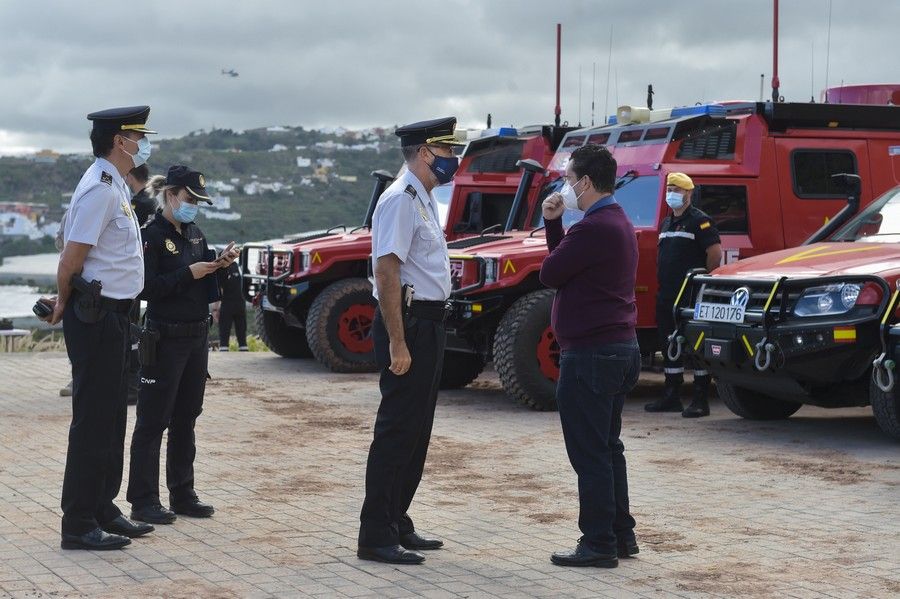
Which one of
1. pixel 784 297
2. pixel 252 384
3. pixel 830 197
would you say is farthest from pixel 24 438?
pixel 830 197

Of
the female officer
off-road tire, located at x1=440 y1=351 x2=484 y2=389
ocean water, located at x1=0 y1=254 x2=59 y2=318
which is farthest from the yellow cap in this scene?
ocean water, located at x1=0 y1=254 x2=59 y2=318

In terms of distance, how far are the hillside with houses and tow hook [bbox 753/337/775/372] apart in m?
29.7

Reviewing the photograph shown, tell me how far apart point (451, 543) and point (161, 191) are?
2.22 metres

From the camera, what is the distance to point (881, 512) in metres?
7.36

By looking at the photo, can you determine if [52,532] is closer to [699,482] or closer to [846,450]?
[699,482]

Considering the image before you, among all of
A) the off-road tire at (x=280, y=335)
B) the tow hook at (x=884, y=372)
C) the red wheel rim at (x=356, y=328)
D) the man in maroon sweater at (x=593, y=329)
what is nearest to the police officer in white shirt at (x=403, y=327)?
the man in maroon sweater at (x=593, y=329)

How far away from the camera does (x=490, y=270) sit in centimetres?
1159

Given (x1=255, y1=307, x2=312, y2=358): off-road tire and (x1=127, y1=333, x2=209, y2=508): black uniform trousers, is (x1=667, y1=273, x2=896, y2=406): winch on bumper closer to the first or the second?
(x1=127, y1=333, x2=209, y2=508): black uniform trousers

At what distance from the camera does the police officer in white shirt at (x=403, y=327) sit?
19.9 ft

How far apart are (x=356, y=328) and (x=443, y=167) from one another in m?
8.71

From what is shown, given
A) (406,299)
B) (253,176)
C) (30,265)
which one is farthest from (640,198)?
(253,176)

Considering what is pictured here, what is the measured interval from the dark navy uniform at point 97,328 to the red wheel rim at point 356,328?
8.35 m

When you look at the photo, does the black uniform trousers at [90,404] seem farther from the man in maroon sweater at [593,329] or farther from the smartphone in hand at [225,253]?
the man in maroon sweater at [593,329]

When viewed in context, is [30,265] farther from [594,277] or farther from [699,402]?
[594,277]
